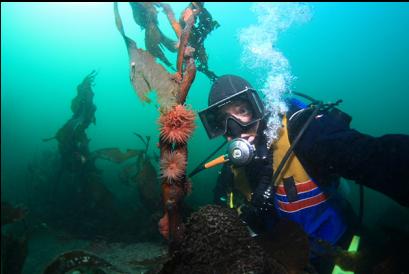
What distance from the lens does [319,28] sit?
71.5 m

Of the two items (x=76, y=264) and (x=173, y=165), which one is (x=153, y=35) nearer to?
(x=173, y=165)

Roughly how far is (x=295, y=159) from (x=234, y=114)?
939 mm

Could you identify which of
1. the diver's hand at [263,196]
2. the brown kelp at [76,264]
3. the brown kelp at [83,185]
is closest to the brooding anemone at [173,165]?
the diver's hand at [263,196]

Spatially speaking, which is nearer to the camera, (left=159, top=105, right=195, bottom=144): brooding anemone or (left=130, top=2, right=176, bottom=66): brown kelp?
(left=159, top=105, right=195, bottom=144): brooding anemone

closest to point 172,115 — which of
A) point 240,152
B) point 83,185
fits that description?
point 240,152

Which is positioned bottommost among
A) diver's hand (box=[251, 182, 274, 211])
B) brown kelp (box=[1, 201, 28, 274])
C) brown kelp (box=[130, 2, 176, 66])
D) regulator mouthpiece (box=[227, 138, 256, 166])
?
brown kelp (box=[1, 201, 28, 274])

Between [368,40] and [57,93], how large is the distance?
9218 cm

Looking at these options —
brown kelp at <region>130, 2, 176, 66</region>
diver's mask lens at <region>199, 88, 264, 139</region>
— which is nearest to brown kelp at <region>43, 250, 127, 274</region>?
diver's mask lens at <region>199, 88, 264, 139</region>

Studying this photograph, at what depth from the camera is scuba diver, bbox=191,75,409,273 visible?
2391 millimetres

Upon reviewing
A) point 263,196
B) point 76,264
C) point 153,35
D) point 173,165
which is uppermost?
point 153,35

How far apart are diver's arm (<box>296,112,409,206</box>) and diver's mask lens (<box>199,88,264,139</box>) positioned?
0.84 metres

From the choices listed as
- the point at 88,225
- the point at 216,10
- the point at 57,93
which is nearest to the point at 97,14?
the point at 57,93

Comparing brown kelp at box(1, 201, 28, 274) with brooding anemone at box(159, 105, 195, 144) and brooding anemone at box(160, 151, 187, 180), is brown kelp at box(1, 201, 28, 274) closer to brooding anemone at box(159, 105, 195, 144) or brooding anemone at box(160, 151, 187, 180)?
brooding anemone at box(160, 151, 187, 180)

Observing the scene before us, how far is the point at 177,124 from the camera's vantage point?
6.79 ft
